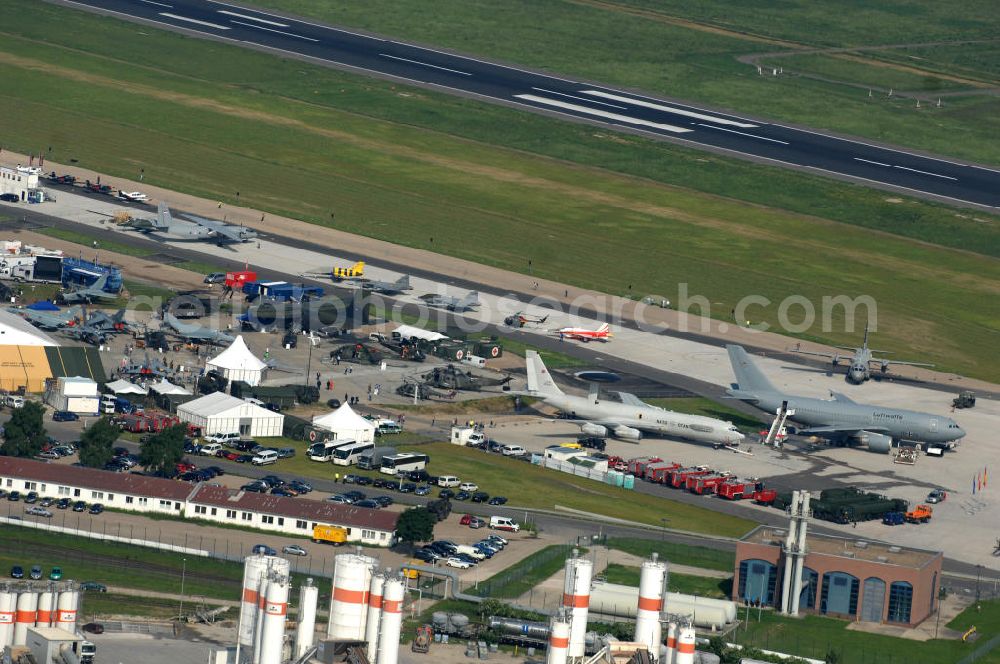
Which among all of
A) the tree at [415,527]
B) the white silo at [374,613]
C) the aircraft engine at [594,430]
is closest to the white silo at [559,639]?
the white silo at [374,613]

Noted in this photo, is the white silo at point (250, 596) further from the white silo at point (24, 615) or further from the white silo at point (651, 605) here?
the white silo at point (651, 605)

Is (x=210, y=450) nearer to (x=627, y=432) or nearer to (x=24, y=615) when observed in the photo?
(x=627, y=432)

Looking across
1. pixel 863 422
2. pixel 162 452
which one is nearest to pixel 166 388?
pixel 162 452

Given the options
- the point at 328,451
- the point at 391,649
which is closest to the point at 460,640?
the point at 391,649

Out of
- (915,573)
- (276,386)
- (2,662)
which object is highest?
(276,386)

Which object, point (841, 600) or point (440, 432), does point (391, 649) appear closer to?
point (841, 600)

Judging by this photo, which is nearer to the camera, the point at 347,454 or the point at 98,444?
the point at 98,444

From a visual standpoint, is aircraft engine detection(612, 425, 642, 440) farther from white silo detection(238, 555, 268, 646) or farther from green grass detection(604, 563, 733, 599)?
white silo detection(238, 555, 268, 646)
